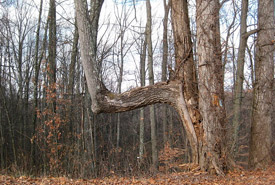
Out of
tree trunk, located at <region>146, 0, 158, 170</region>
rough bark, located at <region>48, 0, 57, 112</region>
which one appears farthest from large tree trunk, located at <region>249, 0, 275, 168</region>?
rough bark, located at <region>48, 0, 57, 112</region>

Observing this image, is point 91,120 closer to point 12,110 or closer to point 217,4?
point 217,4

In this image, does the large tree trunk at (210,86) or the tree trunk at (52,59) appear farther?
the tree trunk at (52,59)

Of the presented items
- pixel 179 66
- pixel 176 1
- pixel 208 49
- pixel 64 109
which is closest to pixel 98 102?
pixel 179 66

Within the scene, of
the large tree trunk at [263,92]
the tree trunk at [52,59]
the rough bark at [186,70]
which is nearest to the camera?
the rough bark at [186,70]

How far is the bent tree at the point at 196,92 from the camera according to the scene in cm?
516

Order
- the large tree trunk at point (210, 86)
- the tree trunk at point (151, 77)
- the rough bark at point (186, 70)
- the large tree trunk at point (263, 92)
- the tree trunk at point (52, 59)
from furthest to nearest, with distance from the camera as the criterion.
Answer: the tree trunk at point (151, 77)
the tree trunk at point (52, 59)
the large tree trunk at point (263, 92)
the rough bark at point (186, 70)
the large tree trunk at point (210, 86)

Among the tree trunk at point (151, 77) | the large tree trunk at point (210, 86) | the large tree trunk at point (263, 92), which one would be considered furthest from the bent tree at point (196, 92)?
the tree trunk at point (151, 77)

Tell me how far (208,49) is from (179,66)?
73 centimetres

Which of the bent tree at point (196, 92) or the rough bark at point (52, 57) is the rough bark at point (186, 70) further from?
the rough bark at point (52, 57)

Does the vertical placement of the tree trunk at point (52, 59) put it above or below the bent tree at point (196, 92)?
above

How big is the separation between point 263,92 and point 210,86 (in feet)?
9.07

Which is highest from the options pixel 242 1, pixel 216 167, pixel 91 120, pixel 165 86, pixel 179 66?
pixel 242 1

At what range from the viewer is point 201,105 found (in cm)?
529

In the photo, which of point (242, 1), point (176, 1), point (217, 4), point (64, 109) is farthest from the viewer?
point (64, 109)
